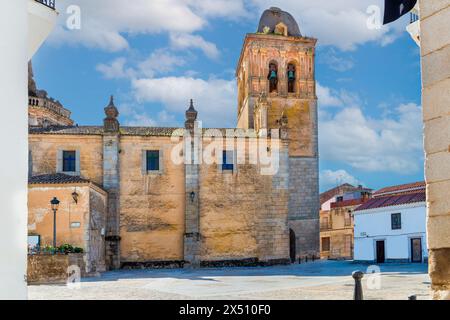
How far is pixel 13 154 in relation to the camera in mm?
4336

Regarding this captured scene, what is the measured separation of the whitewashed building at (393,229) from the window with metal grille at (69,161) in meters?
16.1

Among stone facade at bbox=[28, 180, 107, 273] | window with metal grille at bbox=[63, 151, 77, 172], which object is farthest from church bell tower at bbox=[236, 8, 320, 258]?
stone facade at bbox=[28, 180, 107, 273]

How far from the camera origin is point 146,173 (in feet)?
86.9

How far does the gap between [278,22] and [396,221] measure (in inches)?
544

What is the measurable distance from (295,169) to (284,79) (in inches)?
213

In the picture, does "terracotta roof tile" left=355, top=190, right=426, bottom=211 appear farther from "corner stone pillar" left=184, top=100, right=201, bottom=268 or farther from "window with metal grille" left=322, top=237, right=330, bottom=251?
"window with metal grille" left=322, top=237, right=330, bottom=251

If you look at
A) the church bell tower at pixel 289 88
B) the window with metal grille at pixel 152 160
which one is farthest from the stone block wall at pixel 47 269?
the church bell tower at pixel 289 88

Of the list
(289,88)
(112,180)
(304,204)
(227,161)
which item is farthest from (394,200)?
(112,180)

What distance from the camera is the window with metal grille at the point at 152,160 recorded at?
26.7 metres

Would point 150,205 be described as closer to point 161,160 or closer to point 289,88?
point 161,160
